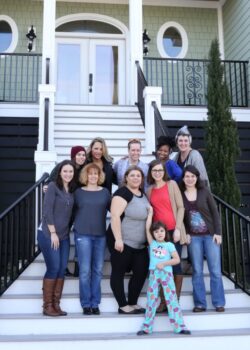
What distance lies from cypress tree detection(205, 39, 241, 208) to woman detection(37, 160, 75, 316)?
3371 millimetres

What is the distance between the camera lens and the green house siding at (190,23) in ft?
35.8

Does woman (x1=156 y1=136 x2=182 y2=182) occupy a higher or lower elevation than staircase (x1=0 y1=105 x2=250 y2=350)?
higher

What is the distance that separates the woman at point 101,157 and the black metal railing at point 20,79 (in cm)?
622

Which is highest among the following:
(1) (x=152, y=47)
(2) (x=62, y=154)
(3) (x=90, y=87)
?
(1) (x=152, y=47)

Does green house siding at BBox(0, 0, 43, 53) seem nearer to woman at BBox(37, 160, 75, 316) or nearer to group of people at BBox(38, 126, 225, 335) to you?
group of people at BBox(38, 126, 225, 335)

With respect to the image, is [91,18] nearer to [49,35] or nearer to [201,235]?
[49,35]

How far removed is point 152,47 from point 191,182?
7.29m

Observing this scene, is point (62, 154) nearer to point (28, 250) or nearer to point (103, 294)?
point (28, 250)

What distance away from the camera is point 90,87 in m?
10.8

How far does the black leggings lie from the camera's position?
12.9ft

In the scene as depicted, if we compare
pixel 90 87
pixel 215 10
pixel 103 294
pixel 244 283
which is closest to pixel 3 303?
pixel 103 294

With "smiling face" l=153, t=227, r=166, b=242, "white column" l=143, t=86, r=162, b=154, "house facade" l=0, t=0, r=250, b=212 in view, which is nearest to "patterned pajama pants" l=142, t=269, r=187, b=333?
"smiling face" l=153, t=227, r=166, b=242

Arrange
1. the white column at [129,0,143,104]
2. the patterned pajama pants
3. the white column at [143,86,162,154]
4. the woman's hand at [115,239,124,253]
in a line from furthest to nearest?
the white column at [129,0,143,104], the white column at [143,86,162,154], the woman's hand at [115,239,124,253], the patterned pajama pants

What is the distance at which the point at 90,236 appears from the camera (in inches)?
158
